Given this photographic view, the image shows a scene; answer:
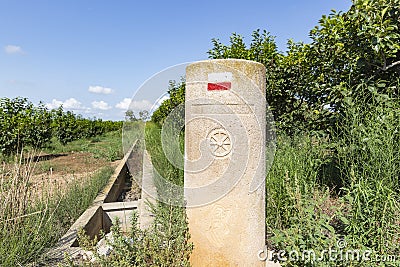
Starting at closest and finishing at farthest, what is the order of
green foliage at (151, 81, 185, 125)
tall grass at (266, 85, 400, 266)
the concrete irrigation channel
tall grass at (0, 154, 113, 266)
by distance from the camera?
tall grass at (266, 85, 400, 266), tall grass at (0, 154, 113, 266), the concrete irrigation channel, green foliage at (151, 81, 185, 125)

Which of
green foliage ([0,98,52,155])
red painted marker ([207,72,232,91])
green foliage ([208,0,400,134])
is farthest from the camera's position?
green foliage ([0,98,52,155])

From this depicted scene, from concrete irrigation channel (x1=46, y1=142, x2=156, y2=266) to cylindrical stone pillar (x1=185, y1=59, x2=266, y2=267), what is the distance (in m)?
0.93

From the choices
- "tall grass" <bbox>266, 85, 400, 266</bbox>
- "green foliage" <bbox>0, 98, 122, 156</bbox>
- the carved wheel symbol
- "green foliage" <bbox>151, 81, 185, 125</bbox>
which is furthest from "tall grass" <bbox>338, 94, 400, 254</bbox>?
"green foliage" <bbox>0, 98, 122, 156</bbox>

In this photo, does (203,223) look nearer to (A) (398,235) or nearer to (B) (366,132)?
(A) (398,235)

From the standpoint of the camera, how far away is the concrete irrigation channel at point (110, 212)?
255 centimetres

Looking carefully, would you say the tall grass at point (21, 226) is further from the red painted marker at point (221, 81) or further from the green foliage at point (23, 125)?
the green foliage at point (23, 125)

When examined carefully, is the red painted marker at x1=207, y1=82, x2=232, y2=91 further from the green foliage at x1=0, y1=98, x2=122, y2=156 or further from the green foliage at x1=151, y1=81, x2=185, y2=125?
the green foliage at x1=0, y1=98, x2=122, y2=156

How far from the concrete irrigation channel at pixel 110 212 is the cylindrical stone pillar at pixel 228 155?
933mm

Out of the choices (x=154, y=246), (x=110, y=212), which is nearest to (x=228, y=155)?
(x=154, y=246)

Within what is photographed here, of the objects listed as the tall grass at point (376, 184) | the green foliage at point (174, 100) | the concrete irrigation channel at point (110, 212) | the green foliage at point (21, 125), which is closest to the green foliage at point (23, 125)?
the green foliage at point (21, 125)

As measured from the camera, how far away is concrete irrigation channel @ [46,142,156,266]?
100 inches

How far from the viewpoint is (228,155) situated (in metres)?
2.02

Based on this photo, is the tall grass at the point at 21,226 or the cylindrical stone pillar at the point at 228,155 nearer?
the cylindrical stone pillar at the point at 228,155

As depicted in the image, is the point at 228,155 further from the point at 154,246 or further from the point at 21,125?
the point at 21,125
